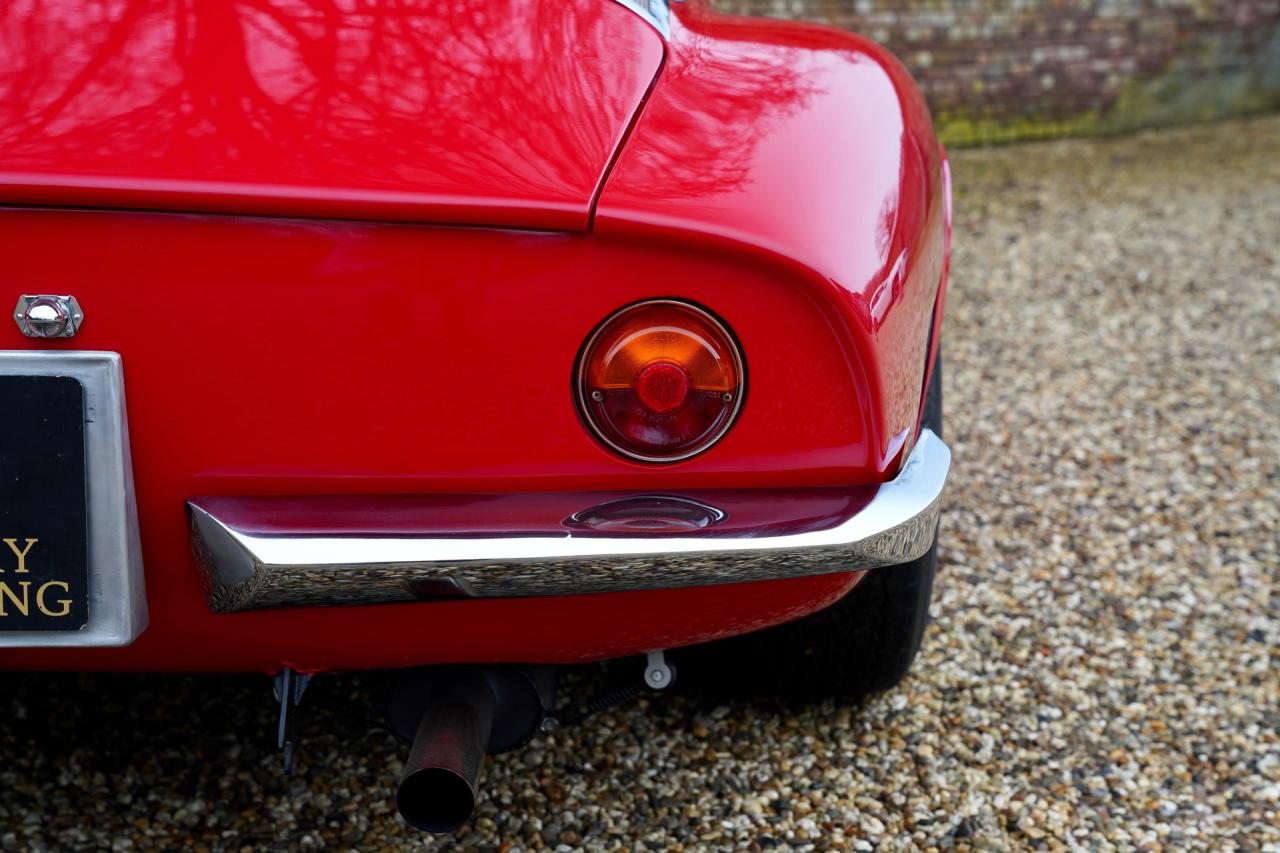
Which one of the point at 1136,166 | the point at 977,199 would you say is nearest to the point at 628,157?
the point at 977,199

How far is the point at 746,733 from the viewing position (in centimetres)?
234

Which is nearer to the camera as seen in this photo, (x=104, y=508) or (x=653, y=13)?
(x=104, y=508)

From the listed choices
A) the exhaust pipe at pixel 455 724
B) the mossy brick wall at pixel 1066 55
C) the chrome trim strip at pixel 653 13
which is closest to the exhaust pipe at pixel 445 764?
the exhaust pipe at pixel 455 724

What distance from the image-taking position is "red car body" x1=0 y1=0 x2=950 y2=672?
1.40 m

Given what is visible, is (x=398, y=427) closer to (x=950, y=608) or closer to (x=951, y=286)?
(x=950, y=608)

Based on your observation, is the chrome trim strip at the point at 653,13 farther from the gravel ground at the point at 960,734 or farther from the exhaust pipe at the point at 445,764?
the gravel ground at the point at 960,734

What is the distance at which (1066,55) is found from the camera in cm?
777

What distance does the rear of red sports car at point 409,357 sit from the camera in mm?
1403

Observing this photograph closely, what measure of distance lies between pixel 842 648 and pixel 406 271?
119cm

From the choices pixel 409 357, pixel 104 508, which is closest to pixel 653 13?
pixel 409 357

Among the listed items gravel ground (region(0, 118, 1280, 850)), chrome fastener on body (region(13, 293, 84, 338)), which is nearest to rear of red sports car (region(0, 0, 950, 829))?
chrome fastener on body (region(13, 293, 84, 338))

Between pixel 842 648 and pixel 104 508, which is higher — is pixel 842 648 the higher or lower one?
the lower one

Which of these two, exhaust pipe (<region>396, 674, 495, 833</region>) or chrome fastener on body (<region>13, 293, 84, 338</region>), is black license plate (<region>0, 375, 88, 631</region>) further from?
exhaust pipe (<region>396, 674, 495, 833</region>)

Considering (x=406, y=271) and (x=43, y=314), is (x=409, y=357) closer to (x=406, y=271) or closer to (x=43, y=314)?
(x=406, y=271)
